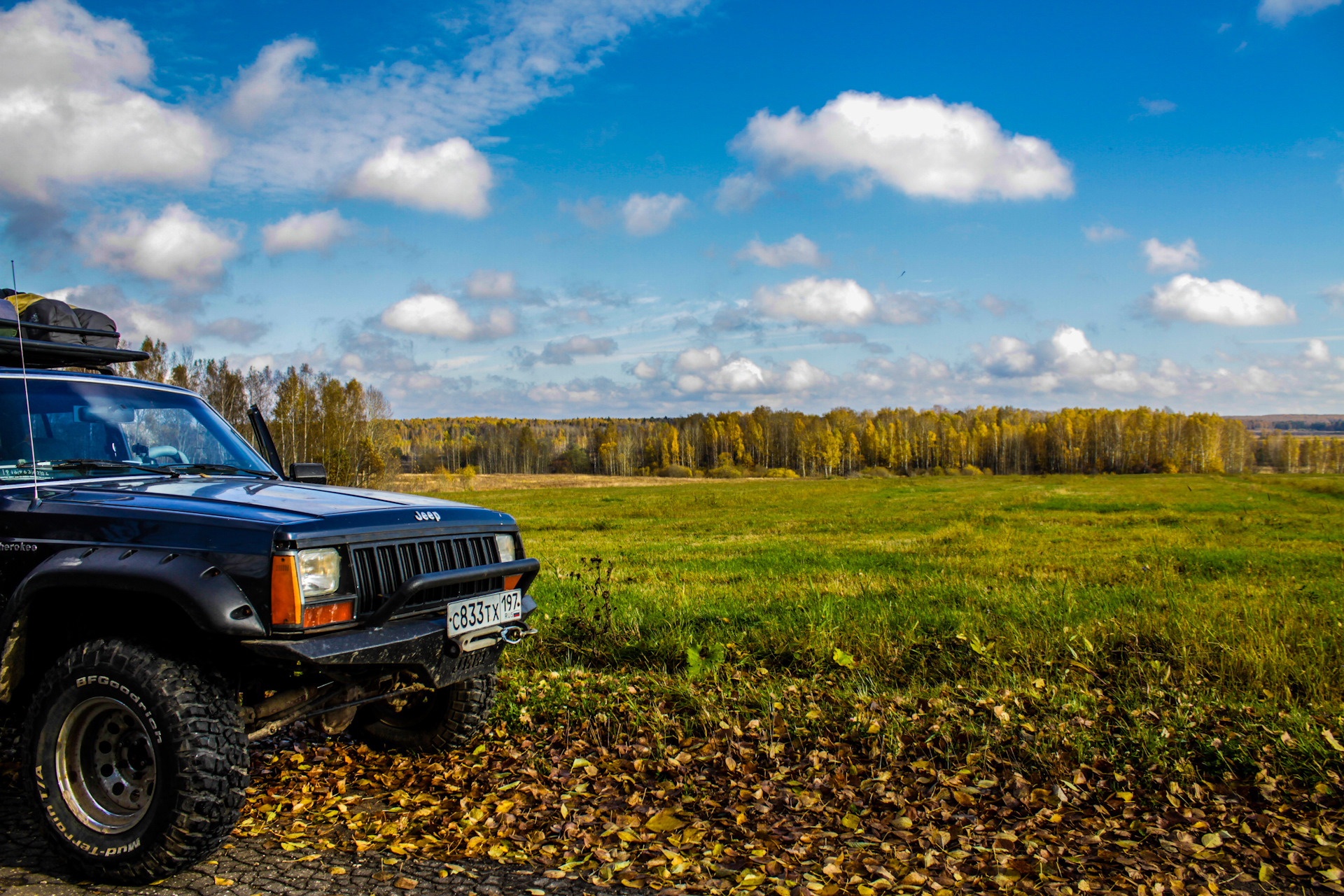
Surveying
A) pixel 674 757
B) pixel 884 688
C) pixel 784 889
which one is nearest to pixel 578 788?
pixel 674 757

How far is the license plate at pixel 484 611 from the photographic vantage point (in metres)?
3.89

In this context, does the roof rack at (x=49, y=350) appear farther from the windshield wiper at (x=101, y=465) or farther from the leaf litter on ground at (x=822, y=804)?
the leaf litter on ground at (x=822, y=804)

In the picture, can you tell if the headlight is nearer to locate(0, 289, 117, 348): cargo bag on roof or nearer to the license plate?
the license plate

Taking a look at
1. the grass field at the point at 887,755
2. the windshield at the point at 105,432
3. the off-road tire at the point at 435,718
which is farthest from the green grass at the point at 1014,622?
the windshield at the point at 105,432

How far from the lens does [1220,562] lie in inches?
496

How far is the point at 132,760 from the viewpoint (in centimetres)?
366

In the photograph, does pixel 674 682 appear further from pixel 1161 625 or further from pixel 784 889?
pixel 1161 625

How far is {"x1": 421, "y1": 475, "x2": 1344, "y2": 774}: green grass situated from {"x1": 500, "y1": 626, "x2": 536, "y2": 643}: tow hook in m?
1.99

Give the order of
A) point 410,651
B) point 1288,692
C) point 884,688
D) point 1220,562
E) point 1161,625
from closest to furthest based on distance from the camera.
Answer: point 410,651 → point 1288,692 → point 884,688 → point 1161,625 → point 1220,562

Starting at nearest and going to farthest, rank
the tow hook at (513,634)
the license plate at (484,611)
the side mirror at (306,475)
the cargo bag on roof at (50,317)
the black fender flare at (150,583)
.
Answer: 1. the black fender flare at (150,583)
2. the license plate at (484,611)
3. the tow hook at (513,634)
4. the cargo bag on roof at (50,317)
5. the side mirror at (306,475)

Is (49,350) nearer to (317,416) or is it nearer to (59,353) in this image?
(59,353)

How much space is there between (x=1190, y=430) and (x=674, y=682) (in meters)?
151

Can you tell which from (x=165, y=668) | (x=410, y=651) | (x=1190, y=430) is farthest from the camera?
(x=1190, y=430)

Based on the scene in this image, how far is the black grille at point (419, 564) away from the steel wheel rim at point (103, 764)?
1153 mm
